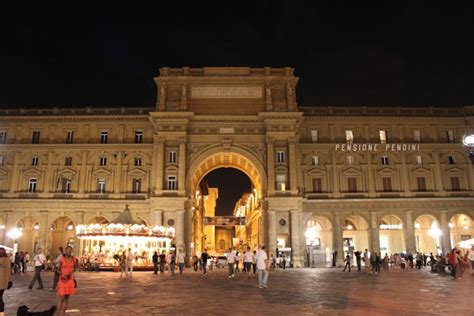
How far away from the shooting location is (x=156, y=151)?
51562 mm

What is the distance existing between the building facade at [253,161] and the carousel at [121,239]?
23.2 ft

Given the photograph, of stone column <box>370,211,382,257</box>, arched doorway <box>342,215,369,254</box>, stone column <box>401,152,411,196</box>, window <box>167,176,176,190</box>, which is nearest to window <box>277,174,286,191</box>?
arched doorway <box>342,215,369,254</box>

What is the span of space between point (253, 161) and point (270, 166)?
87.5 inches

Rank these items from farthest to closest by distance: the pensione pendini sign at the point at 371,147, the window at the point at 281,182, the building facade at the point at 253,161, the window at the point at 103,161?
the pensione pendini sign at the point at 371,147, the window at the point at 103,161, the building facade at the point at 253,161, the window at the point at 281,182

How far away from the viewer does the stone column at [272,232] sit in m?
48.3

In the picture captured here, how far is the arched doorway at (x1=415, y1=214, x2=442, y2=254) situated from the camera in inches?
2195

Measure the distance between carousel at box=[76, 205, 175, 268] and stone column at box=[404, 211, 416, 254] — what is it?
27647 millimetres

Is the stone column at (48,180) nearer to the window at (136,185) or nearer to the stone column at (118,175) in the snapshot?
the stone column at (118,175)

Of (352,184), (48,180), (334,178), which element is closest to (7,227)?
(48,180)

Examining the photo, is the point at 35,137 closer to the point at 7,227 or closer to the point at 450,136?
the point at 7,227

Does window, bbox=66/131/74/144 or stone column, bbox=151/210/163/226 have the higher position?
window, bbox=66/131/74/144

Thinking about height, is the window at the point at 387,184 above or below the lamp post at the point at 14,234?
above

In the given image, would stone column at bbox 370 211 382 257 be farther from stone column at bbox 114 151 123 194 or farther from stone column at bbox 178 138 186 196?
stone column at bbox 114 151 123 194

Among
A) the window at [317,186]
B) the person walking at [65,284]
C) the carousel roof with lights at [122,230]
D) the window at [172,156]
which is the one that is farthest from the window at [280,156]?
the person walking at [65,284]
